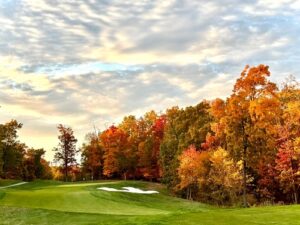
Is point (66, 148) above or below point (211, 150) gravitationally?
above

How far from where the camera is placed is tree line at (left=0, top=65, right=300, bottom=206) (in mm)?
35156

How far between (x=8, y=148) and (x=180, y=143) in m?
33.5

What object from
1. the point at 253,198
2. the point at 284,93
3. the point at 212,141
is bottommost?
the point at 253,198

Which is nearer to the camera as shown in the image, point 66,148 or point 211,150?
point 211,150

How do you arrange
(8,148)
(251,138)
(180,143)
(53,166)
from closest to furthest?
(251,138) → (180,143) → (8,148) → (53,166)

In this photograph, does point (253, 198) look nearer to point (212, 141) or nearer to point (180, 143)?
point (212, 141)

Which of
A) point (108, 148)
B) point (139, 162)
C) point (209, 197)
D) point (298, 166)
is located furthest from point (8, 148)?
point (298, 166)

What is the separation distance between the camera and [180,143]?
2354 inches

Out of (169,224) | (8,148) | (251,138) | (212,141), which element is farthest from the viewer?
(8,148)

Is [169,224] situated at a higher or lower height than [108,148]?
lower

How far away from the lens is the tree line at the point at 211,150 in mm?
35156

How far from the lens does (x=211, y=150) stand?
52500 mm

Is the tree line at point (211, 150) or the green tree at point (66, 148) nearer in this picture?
the tree line at point (211, 150)

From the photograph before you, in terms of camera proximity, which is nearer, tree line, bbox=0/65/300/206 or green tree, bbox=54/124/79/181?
tree line, bbox=0/65/300/206
